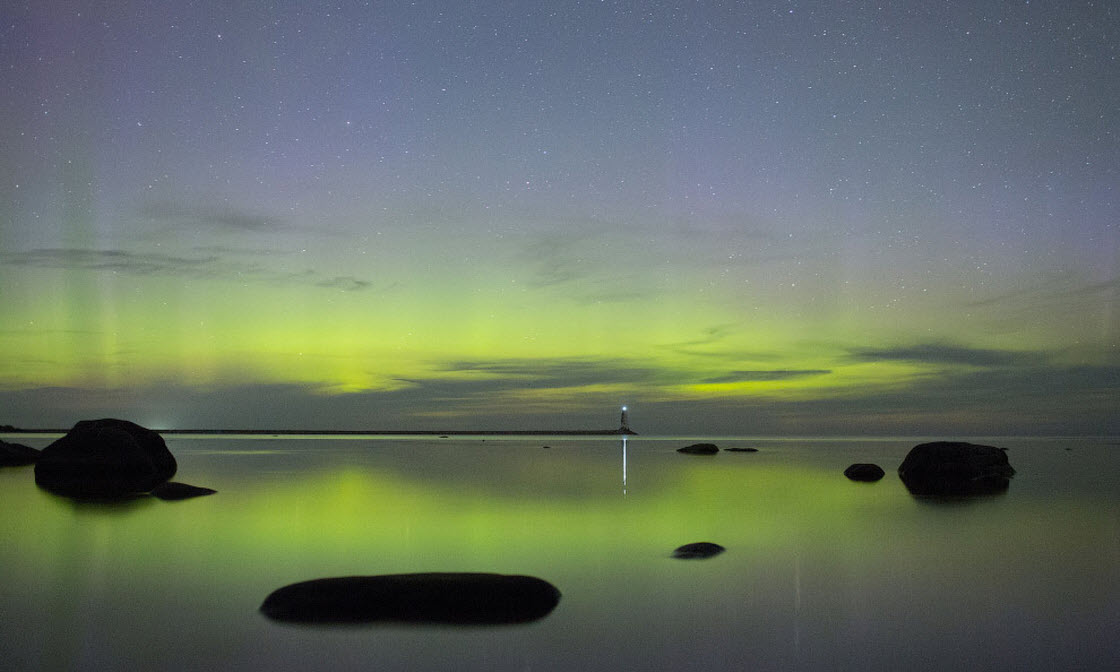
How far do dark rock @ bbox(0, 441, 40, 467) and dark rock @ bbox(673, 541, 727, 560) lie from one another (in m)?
50.2

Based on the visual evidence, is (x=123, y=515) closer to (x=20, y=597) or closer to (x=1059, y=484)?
(x=20, y=597)

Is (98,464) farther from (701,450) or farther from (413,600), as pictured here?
(701,450)

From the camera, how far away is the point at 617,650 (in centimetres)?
991

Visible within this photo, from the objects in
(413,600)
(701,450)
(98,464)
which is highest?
(413,600)

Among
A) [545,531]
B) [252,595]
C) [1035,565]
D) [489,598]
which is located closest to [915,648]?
[489,598]

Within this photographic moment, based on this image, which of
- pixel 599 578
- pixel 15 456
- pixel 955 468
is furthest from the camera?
pixel 15 456

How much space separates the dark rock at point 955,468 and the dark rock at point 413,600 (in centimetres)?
3060

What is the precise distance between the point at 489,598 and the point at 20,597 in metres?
8.56

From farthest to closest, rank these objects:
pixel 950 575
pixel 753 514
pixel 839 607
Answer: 1. pixel 753 514
2. pixel 950 575
3. pixel 839 607

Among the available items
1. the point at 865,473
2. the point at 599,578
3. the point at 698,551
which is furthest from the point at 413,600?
the point at 865,473

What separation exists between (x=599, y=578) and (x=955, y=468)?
29.8 m

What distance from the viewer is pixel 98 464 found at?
30.9m

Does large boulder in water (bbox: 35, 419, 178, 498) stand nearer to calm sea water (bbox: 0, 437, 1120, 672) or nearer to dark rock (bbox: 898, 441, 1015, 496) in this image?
calm sea water (bbox: 0, 437, 1120, 672)

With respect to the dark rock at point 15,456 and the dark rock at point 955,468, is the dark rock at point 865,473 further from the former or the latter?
the dark rock at point 15,456
